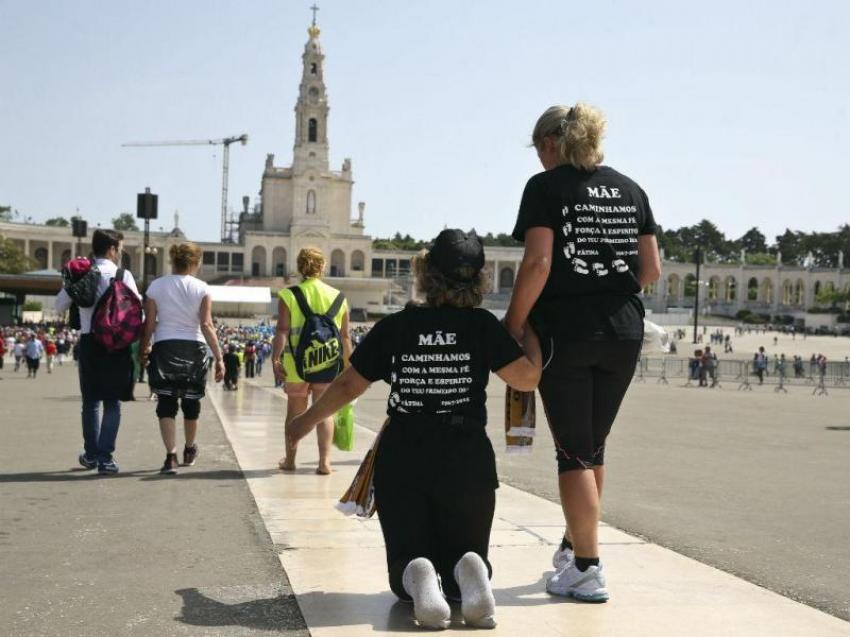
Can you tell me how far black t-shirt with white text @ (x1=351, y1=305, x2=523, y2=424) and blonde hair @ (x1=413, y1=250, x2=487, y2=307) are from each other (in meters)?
0.03

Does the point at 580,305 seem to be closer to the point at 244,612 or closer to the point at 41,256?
the point at 244,612

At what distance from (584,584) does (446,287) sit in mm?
1223

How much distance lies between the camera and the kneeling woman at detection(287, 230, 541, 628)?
3.95m

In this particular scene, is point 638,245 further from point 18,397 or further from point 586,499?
point 18,397

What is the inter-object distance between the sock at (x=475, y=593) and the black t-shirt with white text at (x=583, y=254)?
3.09ft

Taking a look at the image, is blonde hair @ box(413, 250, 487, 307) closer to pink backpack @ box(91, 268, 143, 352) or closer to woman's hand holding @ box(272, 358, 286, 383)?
woman's hand holding @ box(272, 358, 286, 383)

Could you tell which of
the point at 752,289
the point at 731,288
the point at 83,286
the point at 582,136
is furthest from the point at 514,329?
the point at 752,289

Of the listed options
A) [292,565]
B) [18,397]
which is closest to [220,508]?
[292,565]

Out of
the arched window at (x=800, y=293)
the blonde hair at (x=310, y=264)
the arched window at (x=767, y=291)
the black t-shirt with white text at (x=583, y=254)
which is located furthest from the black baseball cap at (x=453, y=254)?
the arched window at (x=800, y=293)

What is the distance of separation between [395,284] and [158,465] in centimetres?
12324

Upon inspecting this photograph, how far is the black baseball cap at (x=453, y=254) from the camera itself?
404 centimetres

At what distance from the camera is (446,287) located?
404 centimetres

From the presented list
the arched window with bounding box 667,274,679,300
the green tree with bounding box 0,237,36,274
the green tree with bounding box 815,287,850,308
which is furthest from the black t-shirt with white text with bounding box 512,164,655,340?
the arched window with bounding box 667,274,679,300

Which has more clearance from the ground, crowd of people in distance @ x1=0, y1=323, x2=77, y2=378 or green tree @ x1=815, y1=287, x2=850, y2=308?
green tree @ x1=815, y1=287, x2=850, y2=308
